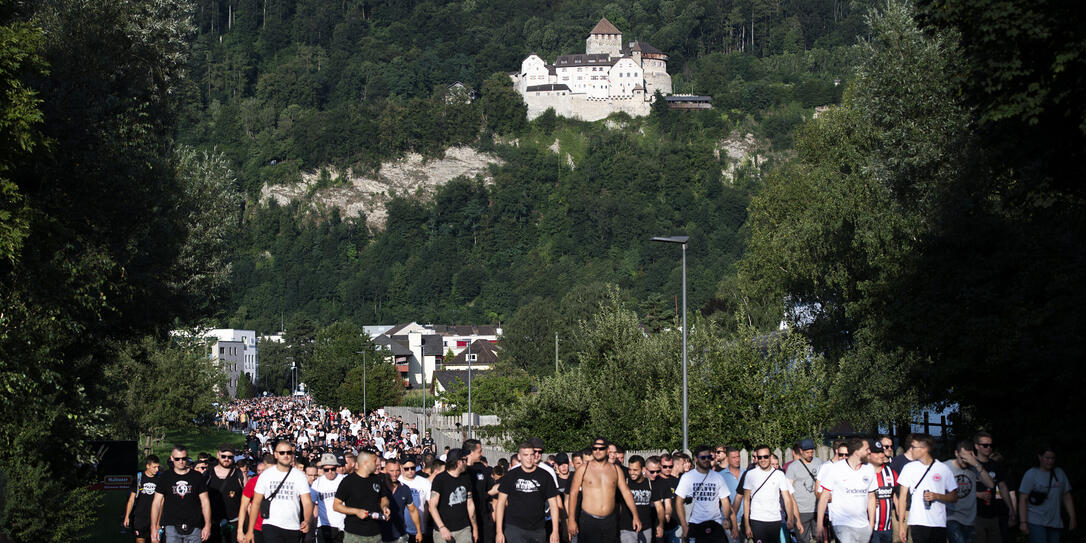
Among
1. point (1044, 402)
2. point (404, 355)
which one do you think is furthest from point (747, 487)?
point (404, 355)

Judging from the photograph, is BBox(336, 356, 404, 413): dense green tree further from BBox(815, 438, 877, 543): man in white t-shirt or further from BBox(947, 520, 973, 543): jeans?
BBox(947, 520, 973, 543): jeans

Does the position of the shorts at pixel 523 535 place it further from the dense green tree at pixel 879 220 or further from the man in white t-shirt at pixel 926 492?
the dense green tree at pixel 879 220

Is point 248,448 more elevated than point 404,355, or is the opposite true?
point 404,355

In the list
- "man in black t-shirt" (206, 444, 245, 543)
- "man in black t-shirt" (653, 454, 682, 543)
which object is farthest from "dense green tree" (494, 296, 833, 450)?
"man in black t-shirt" (206, 444, 245, 543)

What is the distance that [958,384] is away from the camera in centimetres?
2480

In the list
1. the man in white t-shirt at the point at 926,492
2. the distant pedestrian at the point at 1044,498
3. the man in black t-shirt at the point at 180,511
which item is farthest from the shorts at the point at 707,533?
the man in black t-shirt at the point at 180,511

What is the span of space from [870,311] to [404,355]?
143m

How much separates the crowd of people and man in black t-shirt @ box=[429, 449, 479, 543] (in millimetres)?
13

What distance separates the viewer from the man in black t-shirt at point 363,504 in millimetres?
12938

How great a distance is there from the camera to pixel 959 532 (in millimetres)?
13531

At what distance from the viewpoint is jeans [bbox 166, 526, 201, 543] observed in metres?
14.0

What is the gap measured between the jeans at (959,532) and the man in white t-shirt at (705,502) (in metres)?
2.46

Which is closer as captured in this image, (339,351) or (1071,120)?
(1071,120)

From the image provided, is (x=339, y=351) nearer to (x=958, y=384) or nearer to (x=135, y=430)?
(x=135, y=430)
